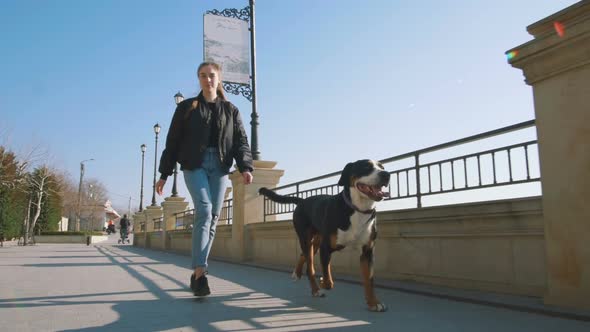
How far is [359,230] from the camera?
4066 millimetres

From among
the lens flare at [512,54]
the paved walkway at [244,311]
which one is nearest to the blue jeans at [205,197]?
the paved walkway at [244,311]

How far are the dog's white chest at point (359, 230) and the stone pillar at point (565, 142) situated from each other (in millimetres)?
1468

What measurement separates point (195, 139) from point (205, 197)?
23.4 inches

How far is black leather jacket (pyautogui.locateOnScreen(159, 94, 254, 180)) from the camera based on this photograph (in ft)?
15.1

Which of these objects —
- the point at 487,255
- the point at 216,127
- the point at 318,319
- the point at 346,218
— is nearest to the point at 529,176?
the point at 487,255

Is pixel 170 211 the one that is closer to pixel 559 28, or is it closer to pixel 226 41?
pixel 226 41

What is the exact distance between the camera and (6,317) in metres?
3.57

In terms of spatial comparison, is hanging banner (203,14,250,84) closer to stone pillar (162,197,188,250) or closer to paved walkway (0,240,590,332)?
stone pillar (162,197,188,250)

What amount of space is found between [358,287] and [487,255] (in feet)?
5.29

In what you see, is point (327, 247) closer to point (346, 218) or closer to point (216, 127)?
point (346, 218)

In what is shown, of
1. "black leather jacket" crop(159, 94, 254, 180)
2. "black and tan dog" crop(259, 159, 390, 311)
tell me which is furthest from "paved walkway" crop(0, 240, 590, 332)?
"black leather jacket" crop(159, 94, 254, 180)

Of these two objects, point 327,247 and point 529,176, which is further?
point 529,176

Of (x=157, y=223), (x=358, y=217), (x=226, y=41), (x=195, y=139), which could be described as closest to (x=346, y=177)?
(x=358, y=217)

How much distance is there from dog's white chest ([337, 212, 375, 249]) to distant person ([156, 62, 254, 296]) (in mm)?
1225
